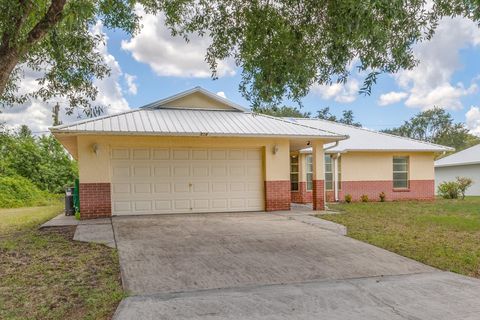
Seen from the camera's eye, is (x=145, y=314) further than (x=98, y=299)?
No

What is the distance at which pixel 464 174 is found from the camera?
1141 inches

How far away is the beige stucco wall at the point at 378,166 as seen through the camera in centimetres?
2009

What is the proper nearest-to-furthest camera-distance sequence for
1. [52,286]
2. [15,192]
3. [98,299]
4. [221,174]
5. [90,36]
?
[98,299]
[52,286]
[90,36]
[221,174]
[15,192]

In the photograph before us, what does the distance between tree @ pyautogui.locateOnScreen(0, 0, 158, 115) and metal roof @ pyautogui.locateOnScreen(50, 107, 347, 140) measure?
2583 millimetres

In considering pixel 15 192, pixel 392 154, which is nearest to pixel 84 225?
pixel 15 192

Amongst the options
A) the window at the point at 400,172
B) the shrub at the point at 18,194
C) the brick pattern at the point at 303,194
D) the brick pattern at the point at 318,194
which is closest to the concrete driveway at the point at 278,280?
the brick pattern at the point at 318,194

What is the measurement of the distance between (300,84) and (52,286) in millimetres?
5206

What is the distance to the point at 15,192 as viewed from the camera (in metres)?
22.0

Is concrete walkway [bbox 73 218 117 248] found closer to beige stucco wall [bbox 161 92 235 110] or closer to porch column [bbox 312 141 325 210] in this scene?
beige stucco wall [bbox 161 92 235 110]

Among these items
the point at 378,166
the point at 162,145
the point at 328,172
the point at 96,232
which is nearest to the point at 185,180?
the point at 162,145

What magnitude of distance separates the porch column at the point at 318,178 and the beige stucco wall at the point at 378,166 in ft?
17.8

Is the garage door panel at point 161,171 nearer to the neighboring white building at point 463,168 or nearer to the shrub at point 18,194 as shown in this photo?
the shrub at point 18,194

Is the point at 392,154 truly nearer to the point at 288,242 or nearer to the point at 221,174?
the point at 221,174

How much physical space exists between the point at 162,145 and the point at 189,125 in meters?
1.13
